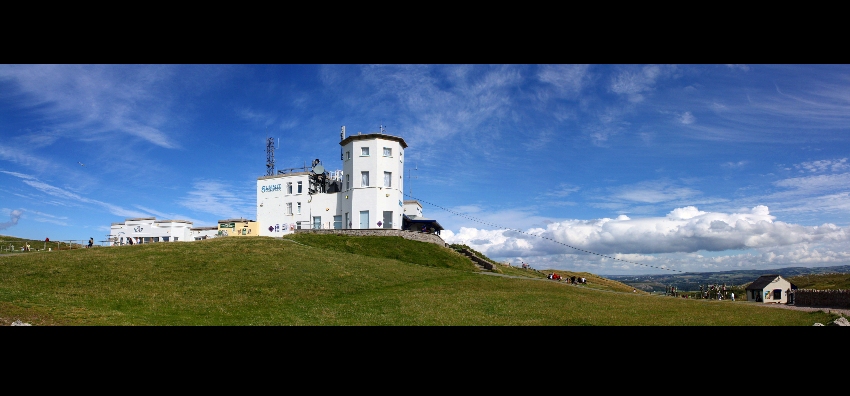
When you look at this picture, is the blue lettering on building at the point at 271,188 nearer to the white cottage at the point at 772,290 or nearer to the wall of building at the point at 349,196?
the wall of building at the point at 349,196

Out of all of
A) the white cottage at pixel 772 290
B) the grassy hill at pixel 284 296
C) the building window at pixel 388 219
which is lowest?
the white cottage at pixel 772 290

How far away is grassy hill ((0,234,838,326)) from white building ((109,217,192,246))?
2919cm

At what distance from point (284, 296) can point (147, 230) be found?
54196 millimetres

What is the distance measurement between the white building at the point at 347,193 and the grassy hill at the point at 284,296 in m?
14.1

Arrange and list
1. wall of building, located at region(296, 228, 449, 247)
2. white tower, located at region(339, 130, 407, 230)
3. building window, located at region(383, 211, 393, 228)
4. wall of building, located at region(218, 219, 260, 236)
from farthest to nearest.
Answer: wall of building, located at region(218, 219, 260, 236), building window, located at region(383, 211, 393, 228), white tower, located at region(339, 130, 407, 230), wall of building, located at region(296, 228, 449, 247)

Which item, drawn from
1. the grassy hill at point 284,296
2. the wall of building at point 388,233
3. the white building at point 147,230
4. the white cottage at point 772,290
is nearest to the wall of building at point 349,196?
the wall of building at point 388,233

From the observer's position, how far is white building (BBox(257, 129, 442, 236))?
56.1 metres

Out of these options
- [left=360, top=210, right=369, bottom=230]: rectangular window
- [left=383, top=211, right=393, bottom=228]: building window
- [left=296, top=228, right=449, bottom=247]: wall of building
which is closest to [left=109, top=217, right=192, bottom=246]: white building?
[left=296, top=228, right=449, bottom=247]: wall of building

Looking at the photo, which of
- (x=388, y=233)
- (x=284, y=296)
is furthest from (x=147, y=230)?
(x=284, y=296)

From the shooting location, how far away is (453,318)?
62.2 ft

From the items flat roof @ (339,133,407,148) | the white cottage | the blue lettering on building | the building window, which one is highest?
flat roof @ (339,133,407,148)

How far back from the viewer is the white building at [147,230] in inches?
2697

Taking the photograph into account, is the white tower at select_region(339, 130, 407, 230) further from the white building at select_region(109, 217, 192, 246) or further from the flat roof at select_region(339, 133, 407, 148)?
the white building at select_region(109, 217, 192, 246)
